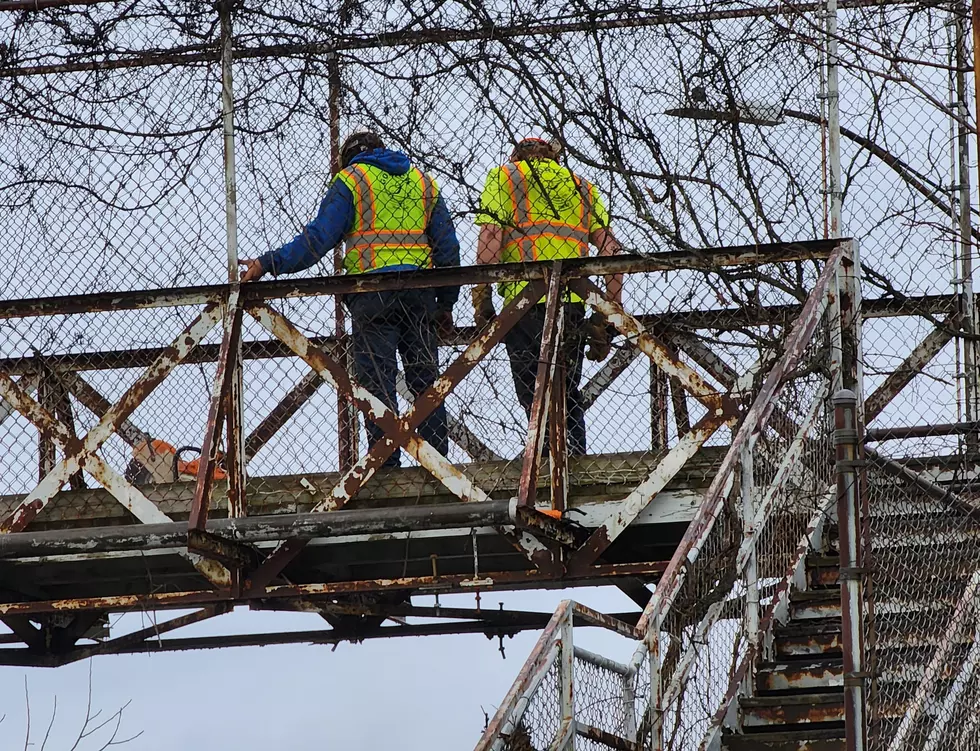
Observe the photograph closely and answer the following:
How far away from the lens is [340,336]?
1026cm

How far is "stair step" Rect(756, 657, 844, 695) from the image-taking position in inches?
326

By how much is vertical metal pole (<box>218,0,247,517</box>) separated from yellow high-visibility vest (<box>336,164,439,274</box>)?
0.68 meters

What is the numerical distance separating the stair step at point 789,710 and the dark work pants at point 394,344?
268 cm

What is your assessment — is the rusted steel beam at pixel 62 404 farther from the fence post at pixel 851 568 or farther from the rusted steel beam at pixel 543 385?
the fence post at pixel 851 568

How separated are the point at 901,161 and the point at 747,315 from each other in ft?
3.59

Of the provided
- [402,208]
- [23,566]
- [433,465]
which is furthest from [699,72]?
[23,566]

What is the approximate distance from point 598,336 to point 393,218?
1.34 meters

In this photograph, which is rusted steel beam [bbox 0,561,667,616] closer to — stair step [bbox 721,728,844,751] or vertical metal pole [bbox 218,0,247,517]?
vertical metal pole [bbox 218,0,247,517]

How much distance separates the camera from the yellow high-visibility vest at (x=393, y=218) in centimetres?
1018

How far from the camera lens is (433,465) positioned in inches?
379

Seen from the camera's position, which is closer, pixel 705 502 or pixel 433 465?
pixel 705 502

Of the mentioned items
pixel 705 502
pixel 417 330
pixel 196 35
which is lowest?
pixel 705 502

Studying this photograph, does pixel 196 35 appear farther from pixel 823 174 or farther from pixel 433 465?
pixel 823 174

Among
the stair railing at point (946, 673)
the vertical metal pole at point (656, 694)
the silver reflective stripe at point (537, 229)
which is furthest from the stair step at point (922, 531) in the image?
the silver reflective stripe at point (537, 229)
